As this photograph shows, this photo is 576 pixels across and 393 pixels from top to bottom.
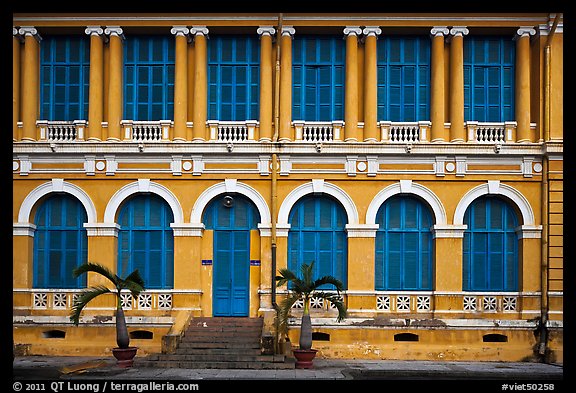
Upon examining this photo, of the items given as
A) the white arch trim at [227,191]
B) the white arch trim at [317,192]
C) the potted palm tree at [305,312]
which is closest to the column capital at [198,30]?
the white arch trim at [227,191]

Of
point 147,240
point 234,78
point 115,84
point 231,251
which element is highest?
point 234,78

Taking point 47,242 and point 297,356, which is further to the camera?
point 47,242

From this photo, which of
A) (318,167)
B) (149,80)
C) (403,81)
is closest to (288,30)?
(403,81)

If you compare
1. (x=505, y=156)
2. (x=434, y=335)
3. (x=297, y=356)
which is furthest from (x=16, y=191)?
(x=505, y=156)

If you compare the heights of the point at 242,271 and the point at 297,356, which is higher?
the point at 242,271

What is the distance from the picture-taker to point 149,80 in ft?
81.5

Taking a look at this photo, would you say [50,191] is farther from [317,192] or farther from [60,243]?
[317,192]

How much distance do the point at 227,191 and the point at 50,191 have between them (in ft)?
17.3

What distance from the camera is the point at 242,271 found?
24172mm

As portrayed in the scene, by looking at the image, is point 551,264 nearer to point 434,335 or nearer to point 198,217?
point 434,335

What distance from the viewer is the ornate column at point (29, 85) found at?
80.1 feet
